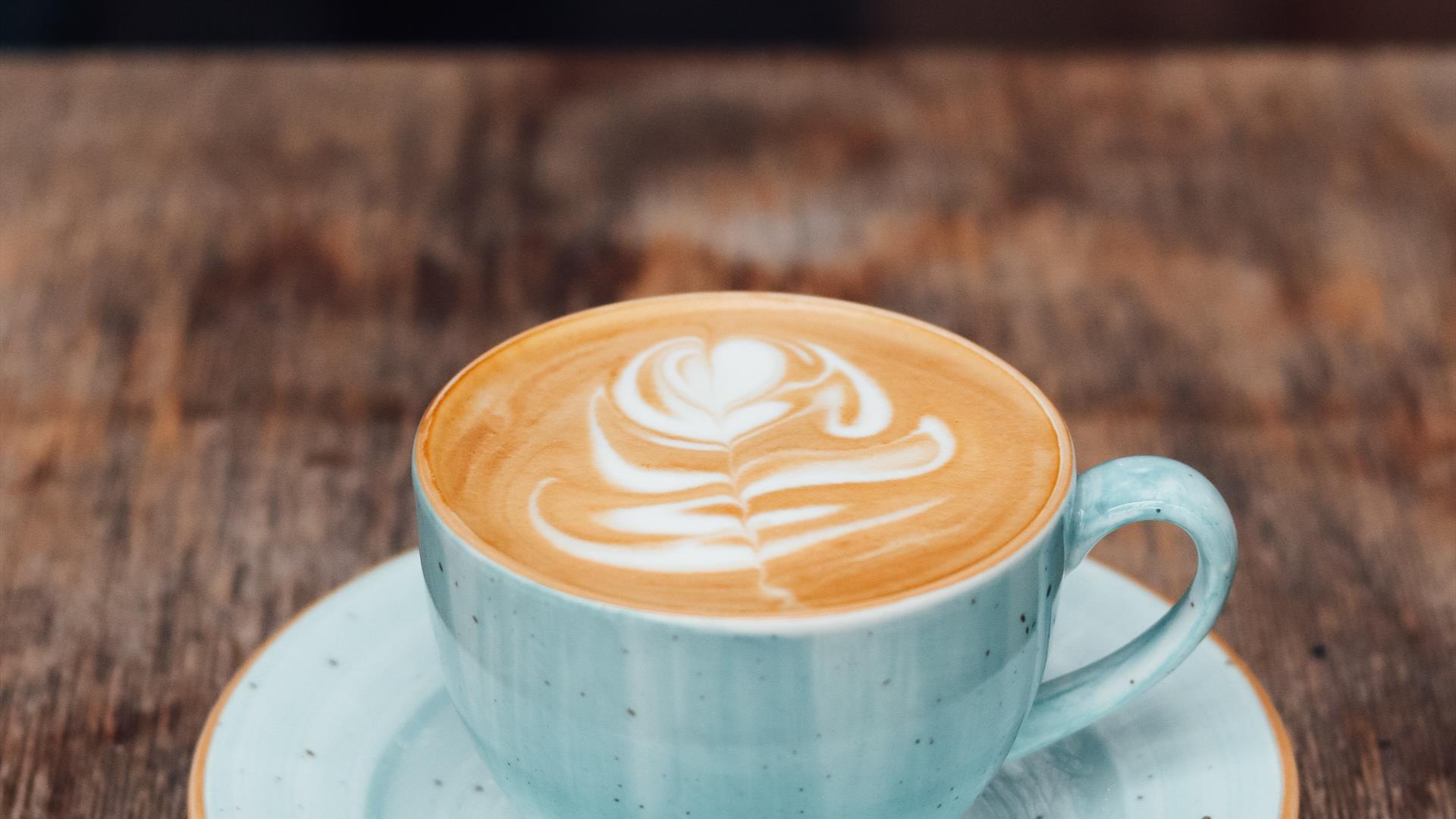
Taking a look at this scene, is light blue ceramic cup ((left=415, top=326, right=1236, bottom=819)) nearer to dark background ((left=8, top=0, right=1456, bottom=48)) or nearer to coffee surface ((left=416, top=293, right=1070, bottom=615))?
coffee surface ((left=416, top=293, right=1070, bottom=615))

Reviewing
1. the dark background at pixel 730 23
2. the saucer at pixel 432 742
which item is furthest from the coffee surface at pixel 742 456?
the dark background at pixel 730 23

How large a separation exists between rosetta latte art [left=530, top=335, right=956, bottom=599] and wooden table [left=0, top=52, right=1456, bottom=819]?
218mm

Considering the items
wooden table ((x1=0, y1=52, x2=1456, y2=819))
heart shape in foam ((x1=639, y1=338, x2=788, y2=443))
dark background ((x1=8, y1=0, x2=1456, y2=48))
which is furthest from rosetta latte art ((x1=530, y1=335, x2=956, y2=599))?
dark background ((x1=8, y1=0, x2=1456, y2=48))

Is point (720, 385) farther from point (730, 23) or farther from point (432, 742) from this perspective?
point (730, 23)

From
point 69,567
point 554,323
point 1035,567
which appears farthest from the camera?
point 69,567

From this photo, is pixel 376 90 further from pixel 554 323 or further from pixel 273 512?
pixel 554 323

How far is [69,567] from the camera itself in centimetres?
67

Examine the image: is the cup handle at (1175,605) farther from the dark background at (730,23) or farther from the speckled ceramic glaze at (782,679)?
the dark background at (730,23)

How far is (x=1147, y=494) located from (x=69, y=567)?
489 mm

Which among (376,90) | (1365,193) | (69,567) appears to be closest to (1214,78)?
(1365,193)

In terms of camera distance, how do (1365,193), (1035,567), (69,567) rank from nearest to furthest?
(1035,567)
(69,567)
(1365,193)

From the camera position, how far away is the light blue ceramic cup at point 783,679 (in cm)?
39

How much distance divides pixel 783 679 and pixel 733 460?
0.10 m

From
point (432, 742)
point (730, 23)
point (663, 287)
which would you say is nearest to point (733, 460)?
point (432, 742)
